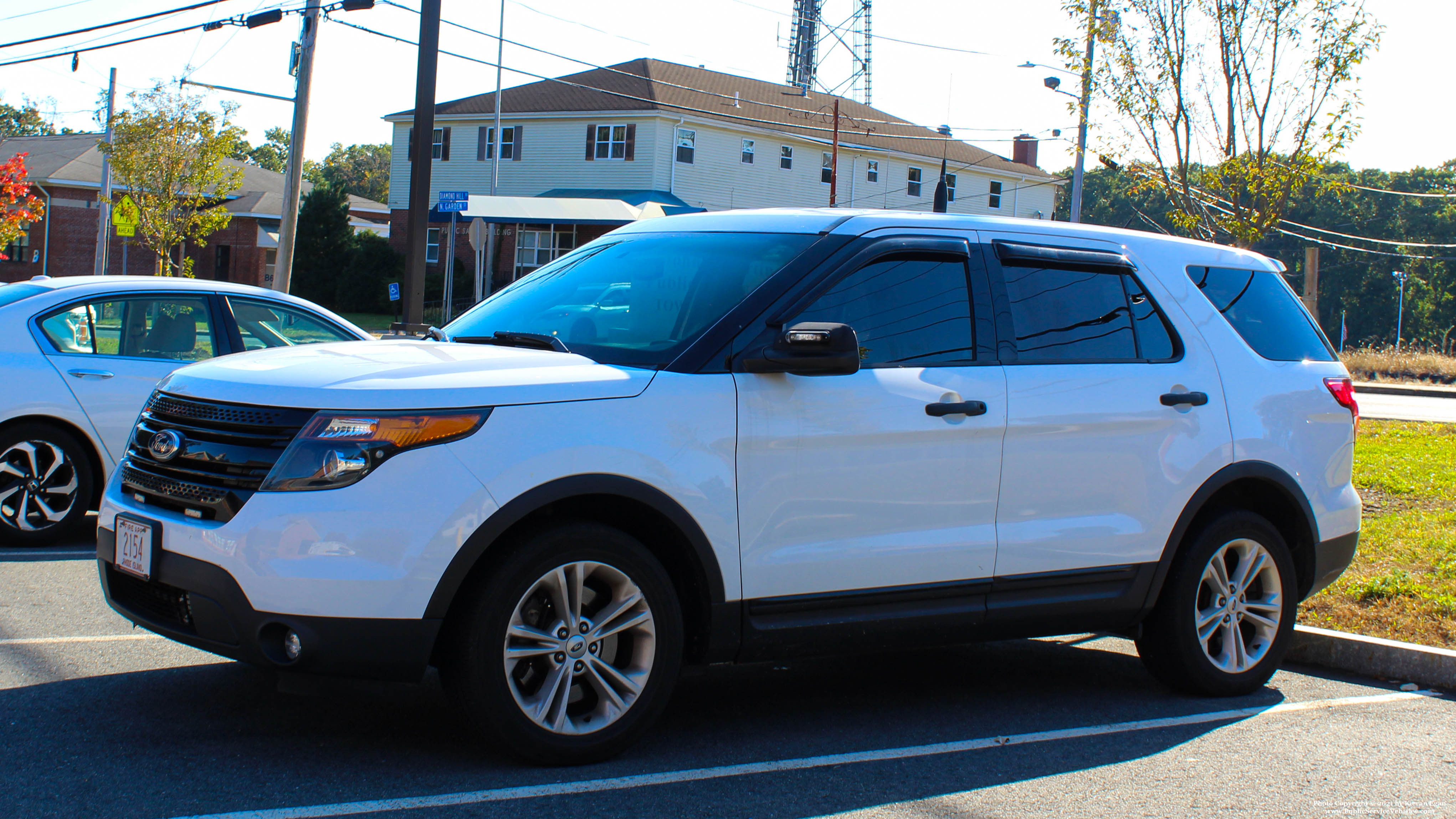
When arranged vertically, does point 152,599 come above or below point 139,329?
below

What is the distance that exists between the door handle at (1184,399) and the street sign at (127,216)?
3861 cm

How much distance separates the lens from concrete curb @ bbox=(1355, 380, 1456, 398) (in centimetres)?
2933

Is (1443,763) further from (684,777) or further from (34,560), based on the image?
(34,560)

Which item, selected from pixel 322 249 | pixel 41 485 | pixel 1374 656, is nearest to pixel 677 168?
pixel 322 249

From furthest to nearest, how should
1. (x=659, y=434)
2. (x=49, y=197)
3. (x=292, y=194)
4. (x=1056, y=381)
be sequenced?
(x=49, y=197) < (x=292, y=194) < (x=1056, y=381) < (x=659, y=434)

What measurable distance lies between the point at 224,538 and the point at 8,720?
126 cm

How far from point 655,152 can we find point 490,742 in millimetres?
42955

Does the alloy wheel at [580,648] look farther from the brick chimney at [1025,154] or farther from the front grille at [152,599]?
the brick chimney at [1025,154]

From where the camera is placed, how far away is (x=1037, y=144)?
61.0m

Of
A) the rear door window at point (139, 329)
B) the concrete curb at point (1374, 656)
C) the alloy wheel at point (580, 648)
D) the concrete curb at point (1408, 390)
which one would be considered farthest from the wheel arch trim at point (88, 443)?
the concrete curb at point (1408, 390)

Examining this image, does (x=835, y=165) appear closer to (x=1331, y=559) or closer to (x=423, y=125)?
(x=423, y=125)

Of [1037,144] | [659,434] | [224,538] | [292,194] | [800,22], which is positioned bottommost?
[224,538]

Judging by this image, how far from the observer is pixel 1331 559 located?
6082mm

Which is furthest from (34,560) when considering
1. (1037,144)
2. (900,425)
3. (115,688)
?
(1037,144)
